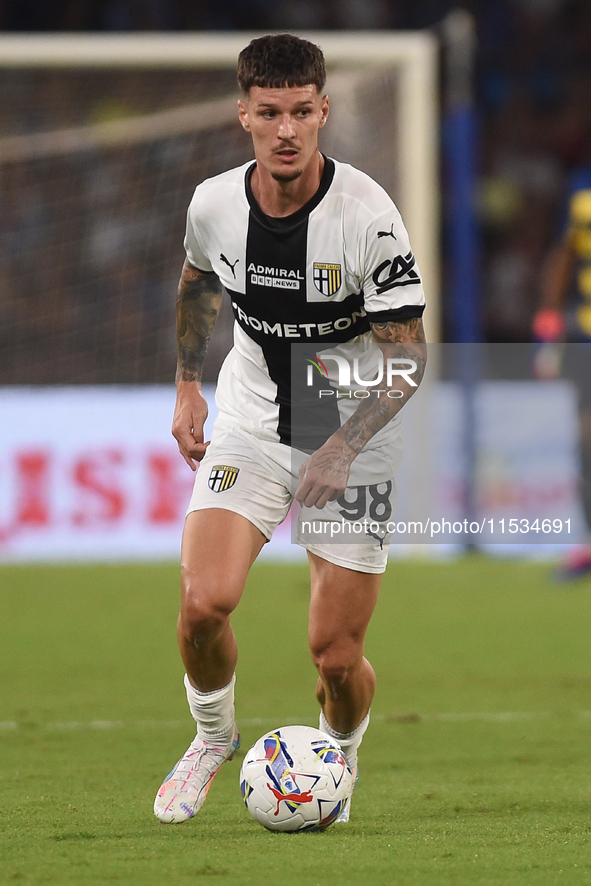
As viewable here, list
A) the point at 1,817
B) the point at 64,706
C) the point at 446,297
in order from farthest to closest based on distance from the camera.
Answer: the point at 446,297 < the point at 64,706 < the point at 1,817

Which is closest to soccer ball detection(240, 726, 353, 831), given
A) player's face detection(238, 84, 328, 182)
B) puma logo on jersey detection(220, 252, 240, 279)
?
puma logo on jersey detection(220, 252, 240, 279)

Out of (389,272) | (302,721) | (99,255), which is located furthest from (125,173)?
(389,272)

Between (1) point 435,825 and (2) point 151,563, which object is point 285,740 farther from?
(2) point 151,563

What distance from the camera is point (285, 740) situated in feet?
12.4

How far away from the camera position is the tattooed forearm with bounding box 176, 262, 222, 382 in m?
4.33

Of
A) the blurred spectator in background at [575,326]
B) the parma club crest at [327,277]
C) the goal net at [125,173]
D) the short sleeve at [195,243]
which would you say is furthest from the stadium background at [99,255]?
the parma club crest at [327,277]

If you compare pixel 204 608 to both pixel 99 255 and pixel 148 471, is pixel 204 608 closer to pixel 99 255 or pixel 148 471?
pixel 148 471

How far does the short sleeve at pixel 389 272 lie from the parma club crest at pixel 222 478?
0.60 m

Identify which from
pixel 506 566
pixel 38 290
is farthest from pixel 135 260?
pixel 506 566

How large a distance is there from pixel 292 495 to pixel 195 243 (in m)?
0.77

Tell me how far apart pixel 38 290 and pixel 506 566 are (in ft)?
13.1

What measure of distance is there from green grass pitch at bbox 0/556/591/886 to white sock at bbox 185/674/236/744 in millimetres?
210

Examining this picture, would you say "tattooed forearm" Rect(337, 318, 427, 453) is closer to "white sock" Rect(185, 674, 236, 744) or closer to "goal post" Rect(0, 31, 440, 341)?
"white sock" Rect(185, 674, 236, 744)

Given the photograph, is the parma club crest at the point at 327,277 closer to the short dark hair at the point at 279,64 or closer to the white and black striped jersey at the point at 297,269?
the white and black striped jersey at the point at 297,269
